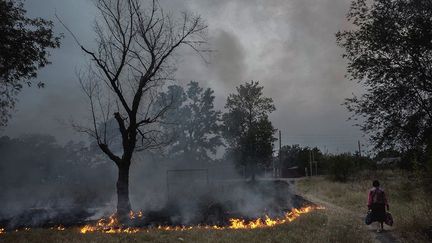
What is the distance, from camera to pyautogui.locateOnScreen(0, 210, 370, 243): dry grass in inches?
562

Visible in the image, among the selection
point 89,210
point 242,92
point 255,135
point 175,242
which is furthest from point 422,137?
point 242,92

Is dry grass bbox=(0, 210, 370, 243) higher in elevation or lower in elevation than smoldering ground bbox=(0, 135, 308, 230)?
lower

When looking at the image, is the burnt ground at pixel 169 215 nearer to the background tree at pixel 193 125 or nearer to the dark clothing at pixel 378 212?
the dark clothing at pixel 378 212

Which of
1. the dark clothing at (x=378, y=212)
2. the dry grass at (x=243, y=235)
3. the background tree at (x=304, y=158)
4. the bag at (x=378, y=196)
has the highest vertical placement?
the background tree at (x=304, y=158)

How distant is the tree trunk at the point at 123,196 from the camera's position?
21.6m

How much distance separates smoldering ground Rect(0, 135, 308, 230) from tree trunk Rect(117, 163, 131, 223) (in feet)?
4.11

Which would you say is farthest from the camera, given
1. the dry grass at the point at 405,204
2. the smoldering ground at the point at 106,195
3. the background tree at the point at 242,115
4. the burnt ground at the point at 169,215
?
the background tree at the point at 242,115

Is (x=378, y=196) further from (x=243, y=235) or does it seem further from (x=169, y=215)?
(x=169, y=215)

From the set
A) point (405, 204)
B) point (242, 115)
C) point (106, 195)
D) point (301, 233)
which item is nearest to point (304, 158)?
point (242, 115)

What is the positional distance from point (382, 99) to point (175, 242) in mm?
17941

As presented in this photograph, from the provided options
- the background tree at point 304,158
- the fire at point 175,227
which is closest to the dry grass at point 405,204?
A: the fire at point 175,227

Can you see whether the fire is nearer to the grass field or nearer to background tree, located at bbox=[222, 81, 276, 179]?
the grass field

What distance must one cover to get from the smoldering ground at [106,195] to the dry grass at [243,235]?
15.5ft

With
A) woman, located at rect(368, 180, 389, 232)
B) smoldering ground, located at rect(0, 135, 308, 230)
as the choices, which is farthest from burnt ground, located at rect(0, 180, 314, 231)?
woman, located at rect(368, 180, 389, 232)
